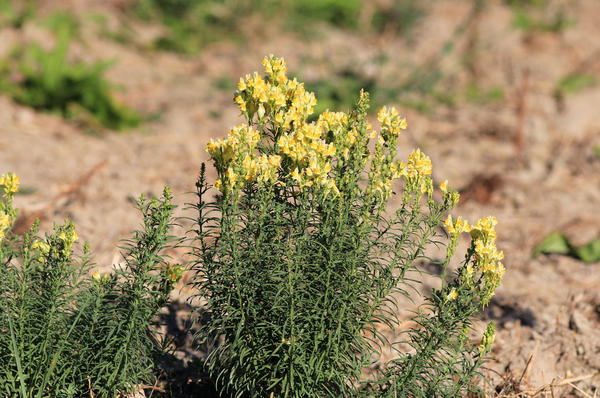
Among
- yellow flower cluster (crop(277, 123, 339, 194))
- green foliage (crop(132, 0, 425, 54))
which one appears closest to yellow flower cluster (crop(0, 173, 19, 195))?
yellow flower cluster (crop(277, 123, 339, 194))

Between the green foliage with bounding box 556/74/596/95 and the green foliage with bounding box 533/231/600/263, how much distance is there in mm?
2948

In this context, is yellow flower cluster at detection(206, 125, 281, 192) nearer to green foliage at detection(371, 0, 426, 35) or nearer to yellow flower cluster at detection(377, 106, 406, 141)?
yellow flower cluster at detection(377, 106, 406, 141)

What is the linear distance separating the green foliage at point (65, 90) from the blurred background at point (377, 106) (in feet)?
0.06

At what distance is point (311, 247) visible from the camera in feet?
7.68

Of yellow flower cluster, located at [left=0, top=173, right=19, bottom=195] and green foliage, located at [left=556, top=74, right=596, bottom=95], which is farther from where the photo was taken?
green foliage, located at [left=556, top=74, right=596, bottom=95]

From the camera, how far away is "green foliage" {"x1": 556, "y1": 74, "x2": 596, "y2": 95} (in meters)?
6.93

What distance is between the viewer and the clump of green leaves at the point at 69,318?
7.52 feet

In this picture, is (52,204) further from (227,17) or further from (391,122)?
(227,17)

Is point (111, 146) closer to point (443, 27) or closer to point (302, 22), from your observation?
point (302, 22)

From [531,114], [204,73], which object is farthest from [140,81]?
[531,114]

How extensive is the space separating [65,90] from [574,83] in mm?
5654

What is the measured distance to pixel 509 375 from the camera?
3.01 metres

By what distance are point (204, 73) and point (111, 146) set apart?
203 cm

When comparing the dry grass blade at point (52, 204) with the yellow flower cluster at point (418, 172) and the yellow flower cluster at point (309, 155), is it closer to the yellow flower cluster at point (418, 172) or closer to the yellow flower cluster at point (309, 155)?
the yellow flower cluster at point (309, 155)
